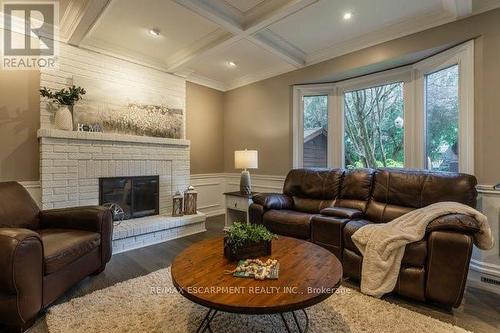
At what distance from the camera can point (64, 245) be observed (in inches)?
76.4

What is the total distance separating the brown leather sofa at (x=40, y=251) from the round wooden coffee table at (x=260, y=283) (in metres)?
0.94

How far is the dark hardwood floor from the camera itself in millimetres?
1789

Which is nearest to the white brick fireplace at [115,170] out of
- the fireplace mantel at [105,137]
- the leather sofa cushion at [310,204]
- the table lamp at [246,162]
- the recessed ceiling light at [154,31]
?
the fireplace mantel at [105,137]

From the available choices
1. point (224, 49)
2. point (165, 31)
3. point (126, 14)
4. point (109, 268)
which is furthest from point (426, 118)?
point (109, 268)

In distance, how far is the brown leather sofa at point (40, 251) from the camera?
1.56m

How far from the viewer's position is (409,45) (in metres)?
2.85

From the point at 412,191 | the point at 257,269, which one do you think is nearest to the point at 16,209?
the point at 257,269

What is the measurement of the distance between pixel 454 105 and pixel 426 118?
0.33 m

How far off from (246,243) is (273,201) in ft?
5.09

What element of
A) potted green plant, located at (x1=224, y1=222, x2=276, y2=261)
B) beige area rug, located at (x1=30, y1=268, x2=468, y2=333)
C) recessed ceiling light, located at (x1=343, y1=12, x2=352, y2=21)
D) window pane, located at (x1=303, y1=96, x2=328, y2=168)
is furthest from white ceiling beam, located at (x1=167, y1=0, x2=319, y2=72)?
beige area rug, located at (x1=30, y1=268, x2=468, y2=333)

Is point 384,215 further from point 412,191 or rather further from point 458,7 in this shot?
point 458,7

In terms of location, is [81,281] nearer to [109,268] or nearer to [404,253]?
[109,268]

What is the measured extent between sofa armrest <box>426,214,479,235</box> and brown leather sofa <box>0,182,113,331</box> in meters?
2.74

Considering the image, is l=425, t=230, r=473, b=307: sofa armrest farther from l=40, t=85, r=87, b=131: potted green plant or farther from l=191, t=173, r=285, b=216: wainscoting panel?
l=40, t=85, r=87, b=131: potted green plant
